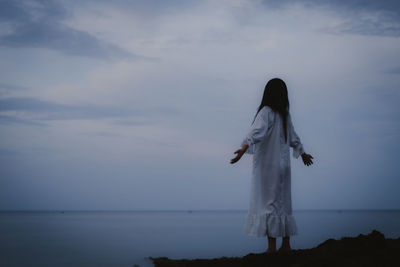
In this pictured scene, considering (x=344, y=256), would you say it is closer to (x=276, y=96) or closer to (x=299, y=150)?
(x=299, y=150)

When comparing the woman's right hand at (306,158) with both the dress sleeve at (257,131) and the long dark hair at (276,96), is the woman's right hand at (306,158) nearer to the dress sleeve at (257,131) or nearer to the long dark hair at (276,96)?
the long dark hair at (276,96)

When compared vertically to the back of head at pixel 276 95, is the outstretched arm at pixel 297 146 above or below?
below

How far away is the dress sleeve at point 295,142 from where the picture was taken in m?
5.15

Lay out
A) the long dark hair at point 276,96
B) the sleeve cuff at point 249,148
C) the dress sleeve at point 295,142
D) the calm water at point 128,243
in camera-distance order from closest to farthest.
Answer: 1. the sleeve cuff at point 249,148
2. the long dark hair at point 276,96
3. the dress sleeve at point 295,142
4. the calm water at point 128,243

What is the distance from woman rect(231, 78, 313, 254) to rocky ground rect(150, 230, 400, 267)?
0.38 m

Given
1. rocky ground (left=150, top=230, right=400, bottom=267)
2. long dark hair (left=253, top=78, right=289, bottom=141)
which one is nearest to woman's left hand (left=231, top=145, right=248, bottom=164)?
long dark hair (left=253, top=78, right=289, bottom=141)

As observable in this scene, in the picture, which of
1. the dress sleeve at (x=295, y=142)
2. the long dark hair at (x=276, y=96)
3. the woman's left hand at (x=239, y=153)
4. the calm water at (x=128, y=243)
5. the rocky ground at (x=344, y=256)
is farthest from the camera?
the calm water at (x=128, y=243)

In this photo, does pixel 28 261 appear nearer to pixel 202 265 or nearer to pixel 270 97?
pixel 202 265

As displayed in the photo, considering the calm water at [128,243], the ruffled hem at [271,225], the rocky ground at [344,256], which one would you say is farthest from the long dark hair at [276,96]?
the calm water at [128,243]

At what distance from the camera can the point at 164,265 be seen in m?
5.38

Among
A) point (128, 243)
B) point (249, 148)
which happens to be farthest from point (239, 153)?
point (128, 243)

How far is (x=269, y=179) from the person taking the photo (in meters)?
4.79

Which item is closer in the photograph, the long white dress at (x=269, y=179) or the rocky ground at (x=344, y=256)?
the rocky ground at (x=344, y=256)

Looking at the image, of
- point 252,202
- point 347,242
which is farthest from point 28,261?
point 347,242
